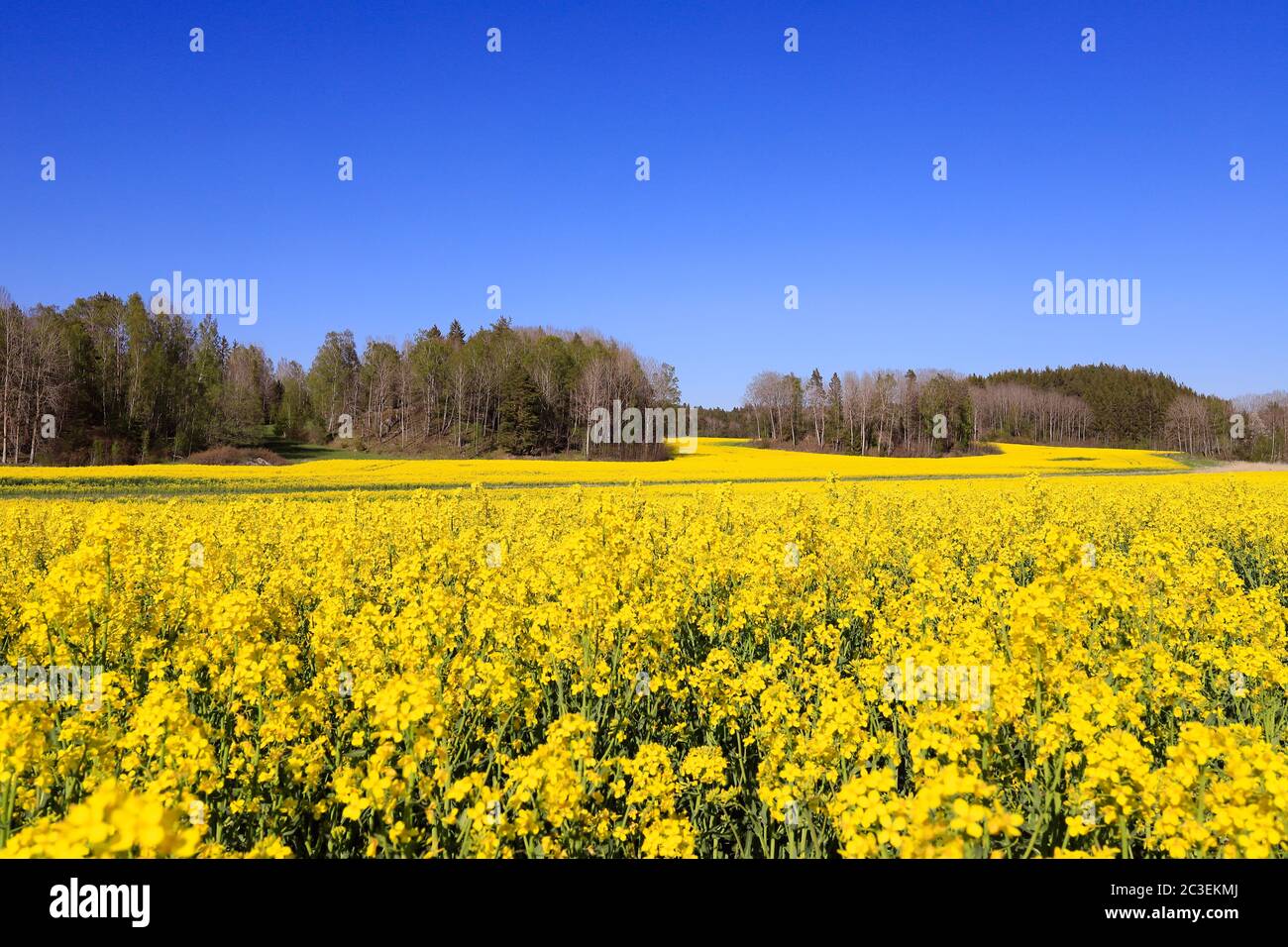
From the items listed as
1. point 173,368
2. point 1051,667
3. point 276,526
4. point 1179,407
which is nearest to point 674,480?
point 276,526

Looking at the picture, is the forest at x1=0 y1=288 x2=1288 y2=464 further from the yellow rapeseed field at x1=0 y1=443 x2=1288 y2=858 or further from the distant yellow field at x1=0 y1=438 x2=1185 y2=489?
the yellow rapeseed field at x1=0 y1=443 x2=1288 y2=858

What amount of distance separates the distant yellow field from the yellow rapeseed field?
1390cm

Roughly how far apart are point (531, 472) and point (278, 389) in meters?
67.9

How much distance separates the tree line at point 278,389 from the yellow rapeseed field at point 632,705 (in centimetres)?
5434

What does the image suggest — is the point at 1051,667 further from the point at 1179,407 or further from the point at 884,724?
the point at 1179,407

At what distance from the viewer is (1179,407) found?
10731 cm

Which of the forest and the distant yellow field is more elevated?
the forest

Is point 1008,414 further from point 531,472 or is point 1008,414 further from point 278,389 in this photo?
point 278,389

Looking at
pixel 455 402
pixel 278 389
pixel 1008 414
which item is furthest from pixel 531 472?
pixel 1008 414

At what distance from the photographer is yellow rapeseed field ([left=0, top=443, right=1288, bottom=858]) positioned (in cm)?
277

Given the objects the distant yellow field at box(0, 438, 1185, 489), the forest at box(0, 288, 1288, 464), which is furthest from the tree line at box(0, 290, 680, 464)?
the distant yellow field at box(0, 438, 1185, 489)

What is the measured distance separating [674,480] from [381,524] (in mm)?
27738
